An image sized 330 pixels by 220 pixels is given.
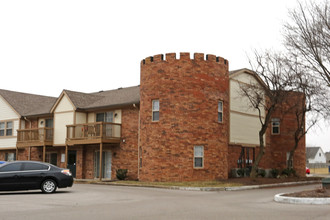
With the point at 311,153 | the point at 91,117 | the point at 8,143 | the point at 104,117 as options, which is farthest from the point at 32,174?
the point at 311,153

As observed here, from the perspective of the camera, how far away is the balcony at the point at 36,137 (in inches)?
1302

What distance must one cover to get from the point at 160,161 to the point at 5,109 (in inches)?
766

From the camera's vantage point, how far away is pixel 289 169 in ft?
107

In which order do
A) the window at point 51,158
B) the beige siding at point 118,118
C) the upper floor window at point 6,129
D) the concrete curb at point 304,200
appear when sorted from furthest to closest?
the upper floor window at point 6,129 → the window at point 51,158 → the beige siding at point 118,118 → the concrete curb at point 304,200

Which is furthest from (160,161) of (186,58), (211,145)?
(186,58)

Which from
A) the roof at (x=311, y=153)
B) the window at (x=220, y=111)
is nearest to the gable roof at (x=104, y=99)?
the window at (x=220, y=111)

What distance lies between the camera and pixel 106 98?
109ft

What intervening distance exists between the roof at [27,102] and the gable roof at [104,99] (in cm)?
→ 384

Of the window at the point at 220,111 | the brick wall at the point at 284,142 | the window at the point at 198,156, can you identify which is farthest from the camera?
the brick wall at the point at 284,142

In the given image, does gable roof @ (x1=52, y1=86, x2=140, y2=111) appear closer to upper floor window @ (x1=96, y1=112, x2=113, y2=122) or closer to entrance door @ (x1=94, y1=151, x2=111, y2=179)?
upper floor window @ (x1=96, y1=112, x2=113, y2=122)

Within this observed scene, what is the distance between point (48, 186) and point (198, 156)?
1017cm

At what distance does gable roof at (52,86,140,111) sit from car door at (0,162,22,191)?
12.2 meters

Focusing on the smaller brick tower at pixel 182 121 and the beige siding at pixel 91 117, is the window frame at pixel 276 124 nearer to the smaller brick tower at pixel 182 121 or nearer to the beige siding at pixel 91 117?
the smaller brick tower at pixel 182 121

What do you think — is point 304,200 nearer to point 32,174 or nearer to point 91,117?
point 32,174
